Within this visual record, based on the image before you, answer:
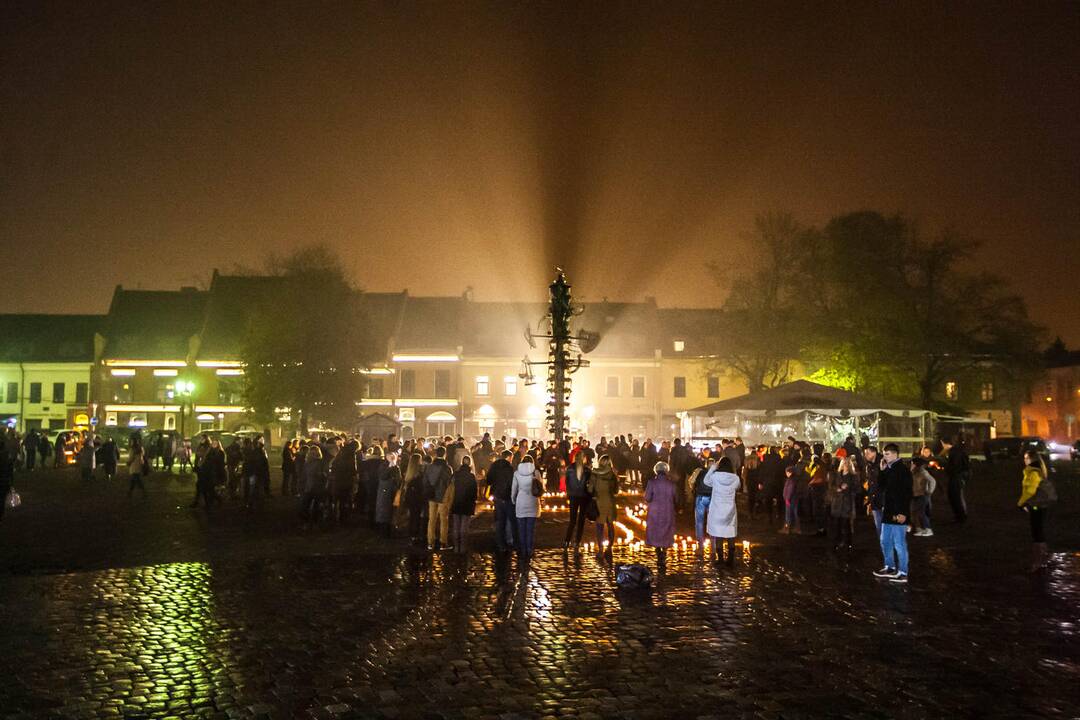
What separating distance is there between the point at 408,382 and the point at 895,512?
51905 mm

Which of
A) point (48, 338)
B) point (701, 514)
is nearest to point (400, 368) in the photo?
point (48, 338)

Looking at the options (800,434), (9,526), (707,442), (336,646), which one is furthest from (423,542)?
(800,434)

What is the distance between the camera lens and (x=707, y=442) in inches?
1142

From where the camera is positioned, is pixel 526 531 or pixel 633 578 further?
pixel 526 531

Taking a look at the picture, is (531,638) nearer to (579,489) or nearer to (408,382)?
(579,489)

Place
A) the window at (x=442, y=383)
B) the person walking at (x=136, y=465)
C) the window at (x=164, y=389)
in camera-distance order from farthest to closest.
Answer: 1. the window at (x=164, y=389)
2. the window at (x=442, y=383)
3. the person walking at (x=136, y=465)

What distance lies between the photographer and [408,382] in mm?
61344

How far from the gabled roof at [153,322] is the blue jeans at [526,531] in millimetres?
54646

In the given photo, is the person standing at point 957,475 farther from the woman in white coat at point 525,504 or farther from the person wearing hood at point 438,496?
the person wearing hood at point 438,496

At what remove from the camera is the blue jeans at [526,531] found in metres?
13.6

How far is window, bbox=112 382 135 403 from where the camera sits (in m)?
62.9

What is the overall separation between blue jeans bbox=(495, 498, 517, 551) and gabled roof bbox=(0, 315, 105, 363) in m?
58.3

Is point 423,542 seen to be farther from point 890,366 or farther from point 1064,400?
point 1064,400

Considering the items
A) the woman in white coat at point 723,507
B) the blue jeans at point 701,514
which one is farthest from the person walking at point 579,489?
the woman in white coat at point 723,507
